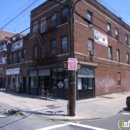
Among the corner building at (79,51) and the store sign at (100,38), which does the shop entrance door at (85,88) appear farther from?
the store sign at (100,38)

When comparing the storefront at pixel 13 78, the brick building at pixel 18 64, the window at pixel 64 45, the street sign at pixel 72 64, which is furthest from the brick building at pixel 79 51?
the street sign at pixel 72 64

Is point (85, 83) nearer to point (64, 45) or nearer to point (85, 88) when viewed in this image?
point (85, 88)

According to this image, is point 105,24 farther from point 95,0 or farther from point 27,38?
point 27,38

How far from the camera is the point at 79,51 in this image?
55.2 ft

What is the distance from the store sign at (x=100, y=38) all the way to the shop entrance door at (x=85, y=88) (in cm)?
471

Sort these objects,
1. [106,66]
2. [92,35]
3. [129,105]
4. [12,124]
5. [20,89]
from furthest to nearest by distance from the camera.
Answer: [20,89] < [106,66] < [92,35] < [129,105] < [12,124]

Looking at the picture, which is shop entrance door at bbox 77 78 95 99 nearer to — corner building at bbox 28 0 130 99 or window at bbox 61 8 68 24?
corner building at bbox 28 0 130 99

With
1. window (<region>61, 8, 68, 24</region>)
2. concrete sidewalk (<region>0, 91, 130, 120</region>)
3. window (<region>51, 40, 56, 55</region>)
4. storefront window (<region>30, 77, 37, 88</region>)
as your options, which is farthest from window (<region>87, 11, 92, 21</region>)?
concrete sidewalk (<region>0, 91, 130, 120</region>)

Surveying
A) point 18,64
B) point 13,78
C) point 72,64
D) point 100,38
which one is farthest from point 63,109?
point 13,78

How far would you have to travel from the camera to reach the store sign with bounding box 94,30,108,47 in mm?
19609

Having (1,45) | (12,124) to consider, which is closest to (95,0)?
(12,124)

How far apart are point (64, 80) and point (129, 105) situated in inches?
274

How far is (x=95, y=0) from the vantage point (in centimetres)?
2019

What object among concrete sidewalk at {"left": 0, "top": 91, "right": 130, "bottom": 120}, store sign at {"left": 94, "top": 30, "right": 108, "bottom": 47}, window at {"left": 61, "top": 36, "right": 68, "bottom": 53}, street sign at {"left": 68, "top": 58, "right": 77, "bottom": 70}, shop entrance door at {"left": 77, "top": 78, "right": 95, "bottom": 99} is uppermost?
store sign at {"left": 94, "top": 30, "right": 108, "bottom": 47}
